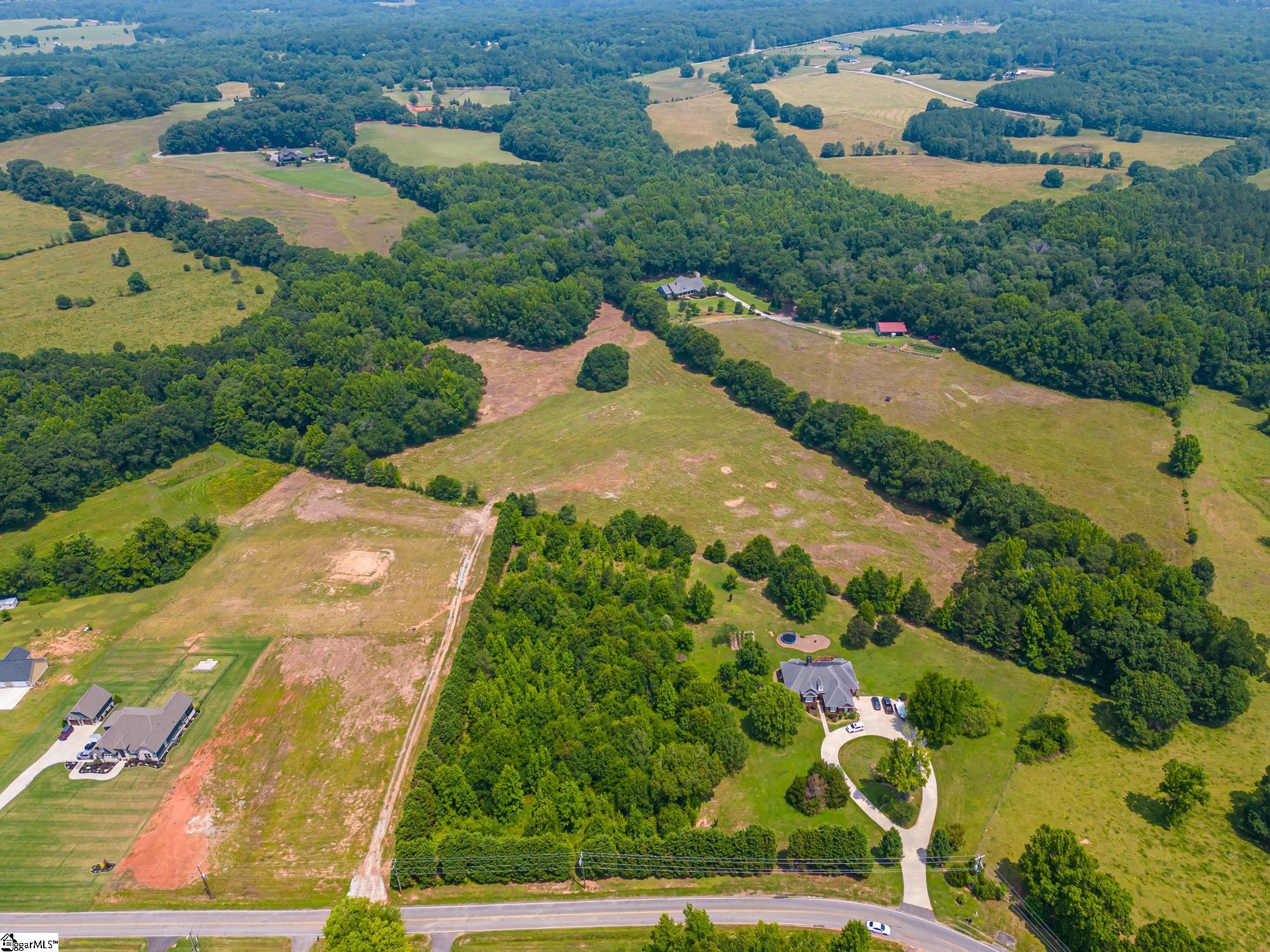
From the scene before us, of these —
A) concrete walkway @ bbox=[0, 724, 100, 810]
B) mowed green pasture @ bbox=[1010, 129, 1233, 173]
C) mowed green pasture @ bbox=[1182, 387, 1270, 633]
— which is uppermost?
mowed green pasture @ bbox=[1010, 129, 1233, 173]

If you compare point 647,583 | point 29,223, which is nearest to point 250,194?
point 29,223

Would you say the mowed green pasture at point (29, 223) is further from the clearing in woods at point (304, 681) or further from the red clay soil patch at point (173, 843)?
the red clay soil patch at point (173, 843)

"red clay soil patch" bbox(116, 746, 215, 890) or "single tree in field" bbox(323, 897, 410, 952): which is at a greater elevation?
"single tree in field" bbox(323, 897, 410, 952)

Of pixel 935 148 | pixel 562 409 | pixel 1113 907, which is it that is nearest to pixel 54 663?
pixel 562 409

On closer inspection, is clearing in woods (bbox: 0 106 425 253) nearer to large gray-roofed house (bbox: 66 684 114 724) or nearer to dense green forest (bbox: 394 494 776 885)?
large gray-roofed house (bbox: 66 684 114 724)

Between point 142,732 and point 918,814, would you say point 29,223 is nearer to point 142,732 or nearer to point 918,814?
point 142,732

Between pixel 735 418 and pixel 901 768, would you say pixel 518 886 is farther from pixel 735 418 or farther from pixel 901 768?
pixel 735 418
